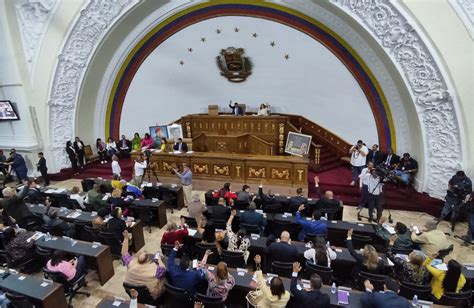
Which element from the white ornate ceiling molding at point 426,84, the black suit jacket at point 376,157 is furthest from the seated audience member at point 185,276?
the black suit jacket at point 376,157

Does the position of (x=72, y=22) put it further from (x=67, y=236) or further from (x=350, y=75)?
(x=350, y=75)

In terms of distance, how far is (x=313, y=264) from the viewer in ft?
12.7

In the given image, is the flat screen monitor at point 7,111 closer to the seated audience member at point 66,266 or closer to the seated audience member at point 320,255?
the seated audience member at point 66,266

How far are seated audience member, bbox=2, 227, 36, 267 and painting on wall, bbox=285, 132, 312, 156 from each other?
26.2 ft

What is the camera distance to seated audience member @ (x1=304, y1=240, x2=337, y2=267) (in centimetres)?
384

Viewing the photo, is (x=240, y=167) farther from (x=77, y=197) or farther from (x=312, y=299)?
(x=312, y=299)

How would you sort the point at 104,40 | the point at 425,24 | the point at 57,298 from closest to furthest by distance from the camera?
the point at 57,298, the point at 425,24, the point at 104,40

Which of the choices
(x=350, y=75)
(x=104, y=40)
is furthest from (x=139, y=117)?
(x=350, y=75)

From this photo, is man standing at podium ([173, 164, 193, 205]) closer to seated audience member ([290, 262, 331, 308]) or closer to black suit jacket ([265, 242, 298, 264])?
black suit jacket ([265, 242, 298, 264])

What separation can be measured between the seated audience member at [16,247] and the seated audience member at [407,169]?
9.01 m

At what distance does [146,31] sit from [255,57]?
4.85 metres

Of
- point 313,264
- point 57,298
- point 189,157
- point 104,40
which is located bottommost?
point 57,298

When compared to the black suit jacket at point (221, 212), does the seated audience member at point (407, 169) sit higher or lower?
higher

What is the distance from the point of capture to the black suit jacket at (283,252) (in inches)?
158
